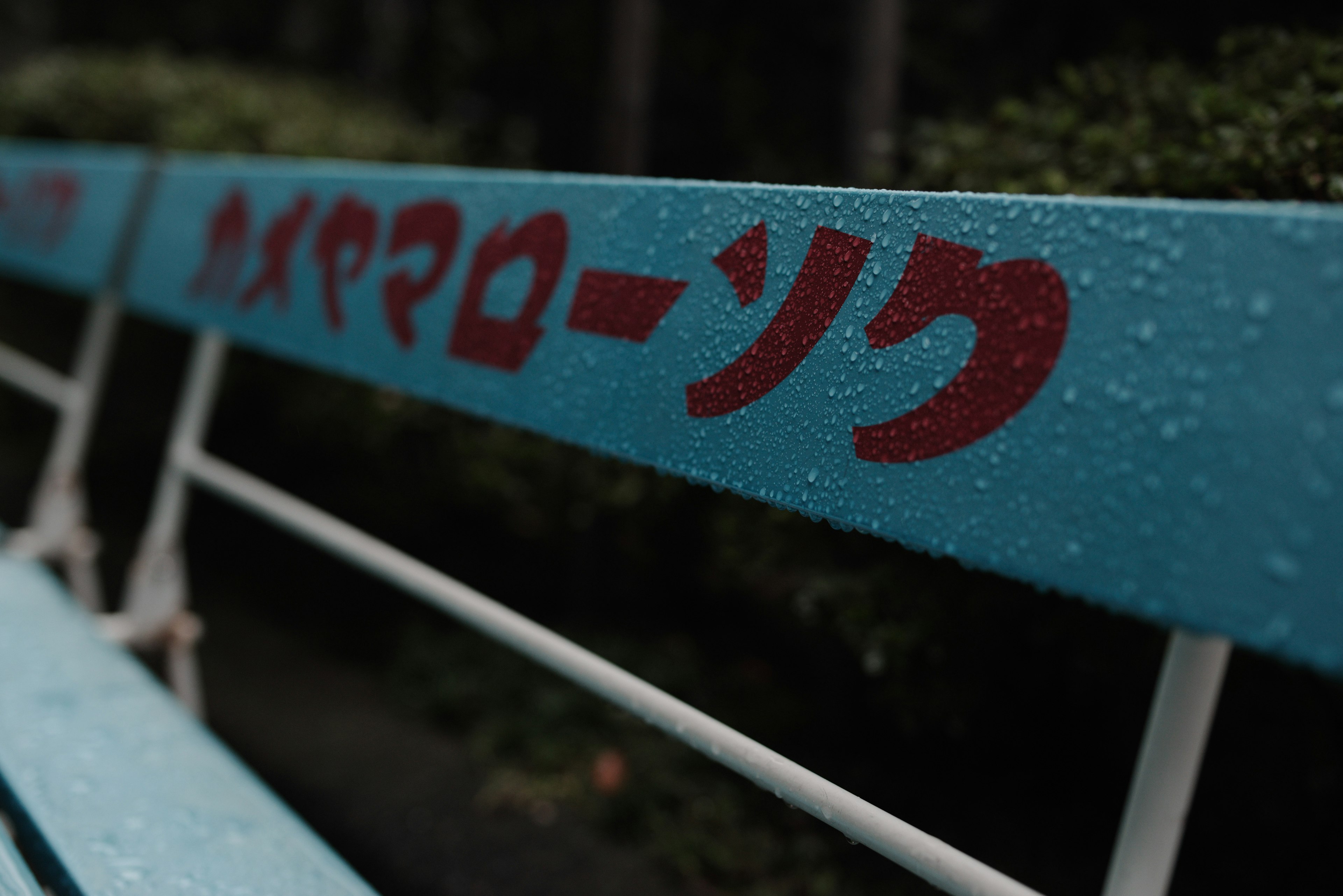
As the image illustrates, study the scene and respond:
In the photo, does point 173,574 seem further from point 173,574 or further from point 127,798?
point 127,798

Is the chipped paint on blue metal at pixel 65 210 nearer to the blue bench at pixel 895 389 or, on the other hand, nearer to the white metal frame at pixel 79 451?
the white metal frame at pixel 79 451

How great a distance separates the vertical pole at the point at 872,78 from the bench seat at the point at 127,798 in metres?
2.27

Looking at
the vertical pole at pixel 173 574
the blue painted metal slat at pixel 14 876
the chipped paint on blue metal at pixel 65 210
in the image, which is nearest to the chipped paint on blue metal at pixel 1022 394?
the blue painted metal slat at pixel 14 876

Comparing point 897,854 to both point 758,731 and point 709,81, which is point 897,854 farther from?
point 709,81

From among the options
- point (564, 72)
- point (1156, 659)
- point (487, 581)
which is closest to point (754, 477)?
point (1156, 659)

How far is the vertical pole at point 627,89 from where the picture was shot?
3463mm

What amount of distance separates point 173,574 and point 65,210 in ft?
5.17

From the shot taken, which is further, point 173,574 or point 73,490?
point 73,490

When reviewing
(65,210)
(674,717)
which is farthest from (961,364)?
(65,210)

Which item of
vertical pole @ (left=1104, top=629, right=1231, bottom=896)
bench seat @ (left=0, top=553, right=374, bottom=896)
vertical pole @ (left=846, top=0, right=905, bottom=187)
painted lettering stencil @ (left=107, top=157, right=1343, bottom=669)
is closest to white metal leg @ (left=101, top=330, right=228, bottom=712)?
bench seat @ (left=0, top=553, right=374, bottom=896)

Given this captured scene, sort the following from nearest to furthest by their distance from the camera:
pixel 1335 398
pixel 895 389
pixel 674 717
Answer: pixel 1335 398 → pixel 895 389 → pixel 674 717

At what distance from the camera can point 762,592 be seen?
279 cm

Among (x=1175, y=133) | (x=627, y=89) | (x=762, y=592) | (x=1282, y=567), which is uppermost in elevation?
(x=627, y=89)

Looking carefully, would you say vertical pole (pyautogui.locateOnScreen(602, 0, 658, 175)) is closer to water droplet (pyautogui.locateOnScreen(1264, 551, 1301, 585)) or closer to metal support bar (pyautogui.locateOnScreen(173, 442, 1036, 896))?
metal support bar (pyautogui.locateOnScreen(173, 442, 1036, 896))
